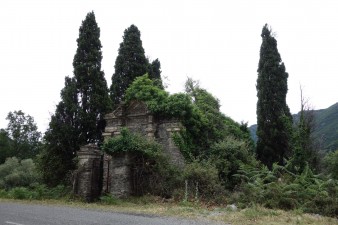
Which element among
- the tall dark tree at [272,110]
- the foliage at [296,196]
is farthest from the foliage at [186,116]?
the tall dark tree at [272,110]

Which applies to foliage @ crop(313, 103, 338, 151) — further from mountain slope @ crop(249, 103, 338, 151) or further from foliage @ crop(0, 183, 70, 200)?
foliage @ crop(0, 183, 70, 200)

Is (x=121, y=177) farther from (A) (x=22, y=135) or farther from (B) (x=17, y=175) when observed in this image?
(A) (x=22, y=135)

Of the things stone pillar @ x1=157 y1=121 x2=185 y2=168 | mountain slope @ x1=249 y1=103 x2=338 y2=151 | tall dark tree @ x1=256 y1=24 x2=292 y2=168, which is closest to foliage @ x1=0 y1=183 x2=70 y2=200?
stone pillar @ x1=157 y1=121 x2=185 y2=168

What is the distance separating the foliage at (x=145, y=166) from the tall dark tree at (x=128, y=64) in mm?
10810

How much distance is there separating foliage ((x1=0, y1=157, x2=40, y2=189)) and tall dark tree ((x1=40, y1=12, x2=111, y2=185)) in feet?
38.9

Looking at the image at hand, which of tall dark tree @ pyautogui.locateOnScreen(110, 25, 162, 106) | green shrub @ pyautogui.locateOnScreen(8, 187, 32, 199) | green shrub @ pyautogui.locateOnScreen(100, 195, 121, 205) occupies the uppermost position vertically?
tall dark tree @ pyautogui.locateOnScreen(110, 25, 162, 106)

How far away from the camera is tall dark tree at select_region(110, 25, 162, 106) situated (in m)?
27.4

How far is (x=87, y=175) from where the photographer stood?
16.8m

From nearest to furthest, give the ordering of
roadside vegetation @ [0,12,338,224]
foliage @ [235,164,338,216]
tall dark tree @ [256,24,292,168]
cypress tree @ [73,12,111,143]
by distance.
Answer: foliage @ [235,164,338,216]
roadside vegetation @ [0,12,338,224]
cypress tree @ [73,12,111,143]
tall dark tree @ [256,24,292,168]

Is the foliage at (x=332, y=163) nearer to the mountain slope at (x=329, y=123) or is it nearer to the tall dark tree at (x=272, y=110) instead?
the tall dark tree at (x=272, y=110)

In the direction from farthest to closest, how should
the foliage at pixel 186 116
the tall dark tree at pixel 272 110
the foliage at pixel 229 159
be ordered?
the tall dark tree at pixel 272 110
the foliage at pixel 186 116
the foliage at pixel 229 159

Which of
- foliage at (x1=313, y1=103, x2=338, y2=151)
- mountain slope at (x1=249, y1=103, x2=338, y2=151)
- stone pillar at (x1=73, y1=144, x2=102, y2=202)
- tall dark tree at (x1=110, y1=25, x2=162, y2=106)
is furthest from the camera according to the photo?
foliage at (x1=313, y1=103, x2=338, y2=151)

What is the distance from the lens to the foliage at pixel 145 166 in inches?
639

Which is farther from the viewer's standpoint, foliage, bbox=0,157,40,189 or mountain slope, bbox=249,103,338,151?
mountain slope, bbox=249,103,338,151
